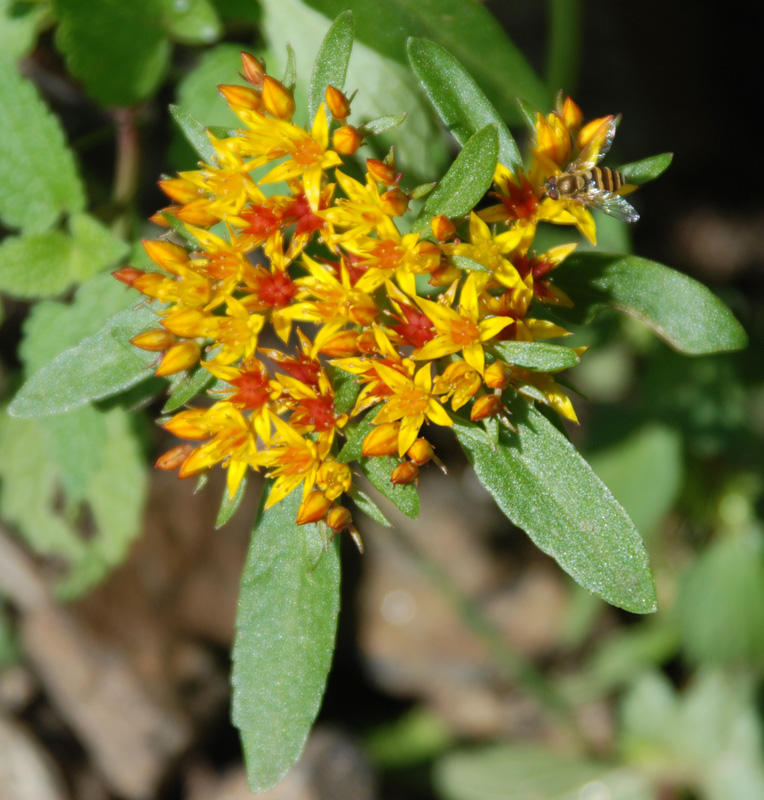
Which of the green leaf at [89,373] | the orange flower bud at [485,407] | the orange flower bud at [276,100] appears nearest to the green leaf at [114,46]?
the orange flower bud at [276,100]

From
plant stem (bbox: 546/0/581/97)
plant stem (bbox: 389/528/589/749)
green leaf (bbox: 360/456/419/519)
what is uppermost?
plant stem (bbox: 546/0/581/97)

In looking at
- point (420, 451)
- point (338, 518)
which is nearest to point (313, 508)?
point (338, 518)

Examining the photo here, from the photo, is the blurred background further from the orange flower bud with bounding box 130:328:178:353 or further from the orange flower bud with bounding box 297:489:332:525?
the orange flower bud with bounding box 297:489:332:525

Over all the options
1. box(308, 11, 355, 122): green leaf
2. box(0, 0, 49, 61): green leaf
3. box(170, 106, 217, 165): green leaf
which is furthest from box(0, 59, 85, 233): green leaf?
box(308, 11, 355, 122): green leaf

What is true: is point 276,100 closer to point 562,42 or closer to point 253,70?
point 253,70

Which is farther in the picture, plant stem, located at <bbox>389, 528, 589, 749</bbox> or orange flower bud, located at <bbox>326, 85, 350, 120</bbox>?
plant stem, located at <bbox>389, 528, 589, 749</bbox>

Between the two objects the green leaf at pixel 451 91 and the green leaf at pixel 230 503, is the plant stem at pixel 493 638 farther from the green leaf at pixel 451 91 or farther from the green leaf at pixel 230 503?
the green leaf at pixel 451 91
